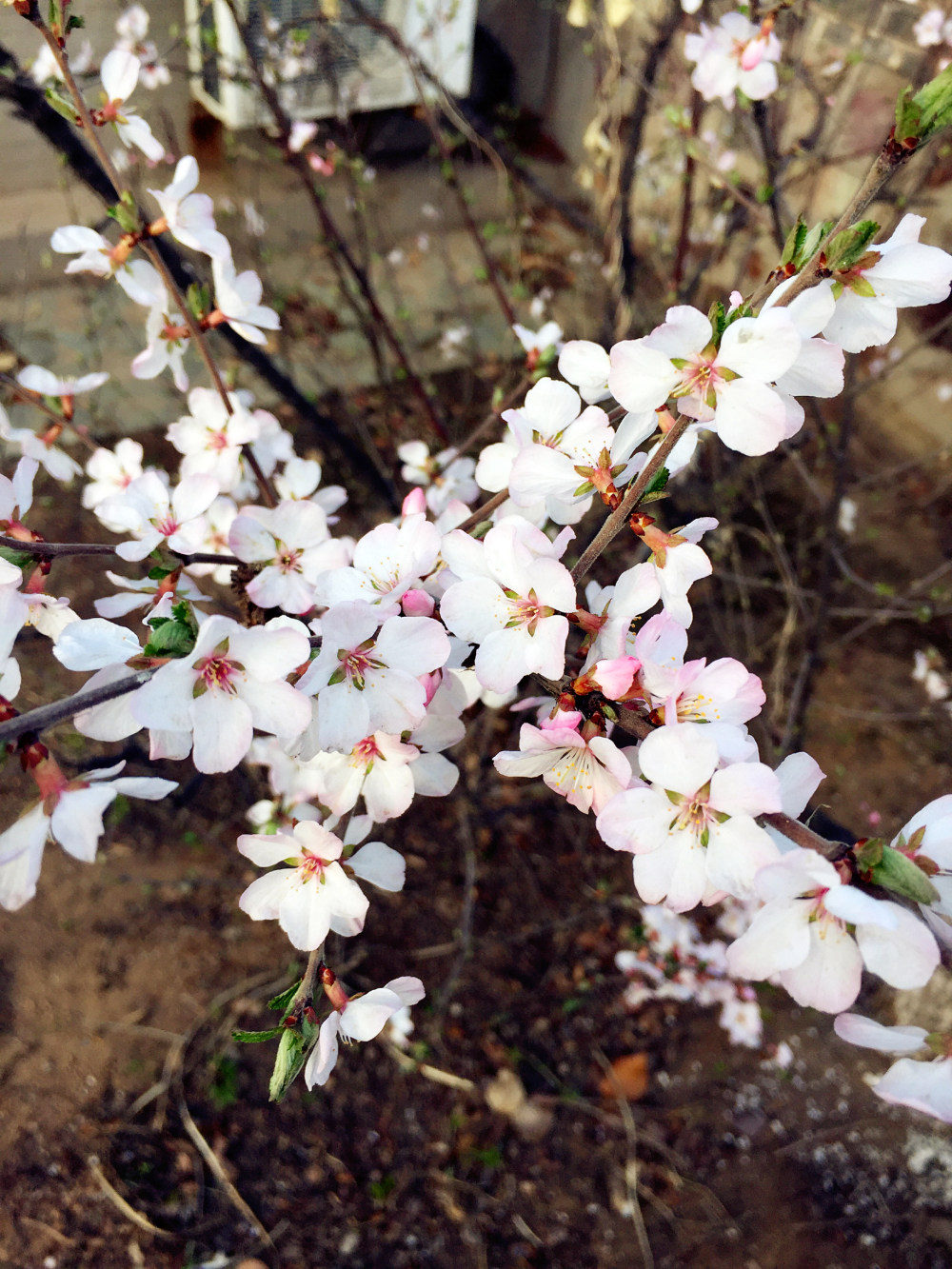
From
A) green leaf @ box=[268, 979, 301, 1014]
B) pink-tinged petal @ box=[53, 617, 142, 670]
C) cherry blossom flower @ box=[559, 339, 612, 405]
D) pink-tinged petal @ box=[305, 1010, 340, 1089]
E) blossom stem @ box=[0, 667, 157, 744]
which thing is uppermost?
cherry blossom flower @ box=[559, 339, 612, 405]

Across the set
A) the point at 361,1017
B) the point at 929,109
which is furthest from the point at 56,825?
the point at 929,109

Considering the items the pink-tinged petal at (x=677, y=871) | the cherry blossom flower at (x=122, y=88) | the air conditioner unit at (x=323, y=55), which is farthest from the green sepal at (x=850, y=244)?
the air conditioner unit at (x=323, y=55)

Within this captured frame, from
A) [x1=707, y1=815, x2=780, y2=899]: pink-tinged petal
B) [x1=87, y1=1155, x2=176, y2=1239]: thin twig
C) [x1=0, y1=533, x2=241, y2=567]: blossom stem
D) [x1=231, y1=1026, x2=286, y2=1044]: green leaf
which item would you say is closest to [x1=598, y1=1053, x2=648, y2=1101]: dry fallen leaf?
[x1=87, y1=1155, x2=176, y2=1239]: thin twig

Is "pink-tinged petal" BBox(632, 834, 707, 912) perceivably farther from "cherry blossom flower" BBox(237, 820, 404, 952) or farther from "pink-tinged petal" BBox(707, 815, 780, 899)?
"cherry blossom flower" BBox(237, 820, 404, 952)

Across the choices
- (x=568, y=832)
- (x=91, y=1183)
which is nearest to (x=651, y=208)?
(x=568, y=832)

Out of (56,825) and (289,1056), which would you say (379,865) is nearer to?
(289,1056)

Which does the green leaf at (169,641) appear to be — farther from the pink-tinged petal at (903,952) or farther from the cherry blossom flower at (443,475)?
the cherry blossom flower at (443,475)
